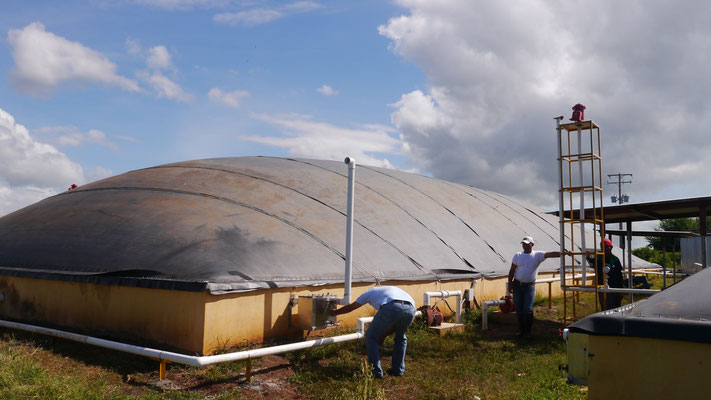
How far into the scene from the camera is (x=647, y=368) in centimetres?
425

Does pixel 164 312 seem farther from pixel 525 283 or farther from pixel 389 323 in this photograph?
pixel 525 283

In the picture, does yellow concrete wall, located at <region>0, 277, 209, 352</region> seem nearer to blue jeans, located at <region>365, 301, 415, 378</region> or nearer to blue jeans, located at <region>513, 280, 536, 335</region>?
blue jeans, located at <region>365, 301, 415, 378</region>

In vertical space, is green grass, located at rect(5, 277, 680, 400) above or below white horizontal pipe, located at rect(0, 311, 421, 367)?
below

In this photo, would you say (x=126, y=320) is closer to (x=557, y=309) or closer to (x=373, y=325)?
(x=373, y=325)

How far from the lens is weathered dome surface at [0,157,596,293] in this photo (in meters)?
8.80

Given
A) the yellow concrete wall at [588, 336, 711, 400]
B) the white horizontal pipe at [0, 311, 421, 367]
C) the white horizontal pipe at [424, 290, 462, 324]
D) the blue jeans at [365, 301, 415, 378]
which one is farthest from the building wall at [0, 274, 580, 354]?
the yellow concrete wall at [588, 336, 711, 400]

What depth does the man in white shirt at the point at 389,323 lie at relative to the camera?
7363mm

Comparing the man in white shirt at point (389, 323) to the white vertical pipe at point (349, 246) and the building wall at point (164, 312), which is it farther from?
the building wall at point (164, 312)

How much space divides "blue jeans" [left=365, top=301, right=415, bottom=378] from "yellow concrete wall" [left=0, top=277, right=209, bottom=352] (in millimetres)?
2281

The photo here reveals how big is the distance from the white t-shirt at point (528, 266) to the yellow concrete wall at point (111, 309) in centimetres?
534

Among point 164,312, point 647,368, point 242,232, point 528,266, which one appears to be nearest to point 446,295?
point 528,266

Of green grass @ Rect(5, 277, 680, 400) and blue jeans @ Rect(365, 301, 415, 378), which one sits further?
blue jeans @ Rect(365, 301, 415, 378)

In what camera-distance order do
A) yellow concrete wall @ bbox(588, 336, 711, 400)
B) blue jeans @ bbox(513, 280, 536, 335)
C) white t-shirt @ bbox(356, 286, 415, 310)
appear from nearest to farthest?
yellow concrete wall @ bbox(588, 336, 711, 400)
white t-shirt @ bbox(356, 286, 415, 310)
blue jeans @ bbox(513, 280, 536, 335)

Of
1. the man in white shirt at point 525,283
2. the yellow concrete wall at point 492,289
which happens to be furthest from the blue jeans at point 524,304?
the yellow concrete wall at point 492,289
